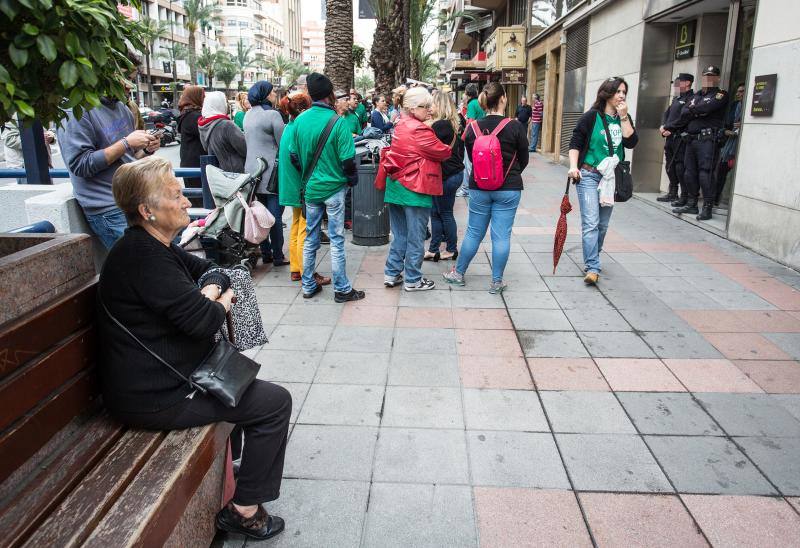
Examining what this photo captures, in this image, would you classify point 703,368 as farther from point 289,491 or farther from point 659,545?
point 289,491

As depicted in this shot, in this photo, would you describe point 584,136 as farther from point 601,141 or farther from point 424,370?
point 424,370

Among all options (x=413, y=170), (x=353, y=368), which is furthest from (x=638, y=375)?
(x=413, y=170)

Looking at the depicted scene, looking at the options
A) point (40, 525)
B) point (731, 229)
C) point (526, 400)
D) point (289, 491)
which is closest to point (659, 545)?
point (526, 400)

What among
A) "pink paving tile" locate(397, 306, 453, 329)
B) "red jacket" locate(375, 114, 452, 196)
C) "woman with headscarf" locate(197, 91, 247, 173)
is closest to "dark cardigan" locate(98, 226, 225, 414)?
"pink paving tile" locate(397, 306, 453, 329)

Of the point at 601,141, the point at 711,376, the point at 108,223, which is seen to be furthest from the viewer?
the point at 601,141

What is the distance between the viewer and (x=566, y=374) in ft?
13.2

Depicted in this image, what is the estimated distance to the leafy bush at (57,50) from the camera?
1.58 m

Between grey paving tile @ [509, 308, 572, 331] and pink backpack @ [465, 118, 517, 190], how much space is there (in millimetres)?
1084

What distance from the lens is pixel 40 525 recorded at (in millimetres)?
1812

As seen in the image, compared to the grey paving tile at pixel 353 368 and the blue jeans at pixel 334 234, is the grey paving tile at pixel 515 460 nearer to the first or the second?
the grey paving tile at pixel 353 368

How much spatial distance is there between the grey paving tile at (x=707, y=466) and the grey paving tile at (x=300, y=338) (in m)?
2.31

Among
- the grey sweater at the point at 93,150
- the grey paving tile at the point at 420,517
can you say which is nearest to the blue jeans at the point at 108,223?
the grey sweater at the point at 93,150

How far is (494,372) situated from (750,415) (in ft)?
4.80

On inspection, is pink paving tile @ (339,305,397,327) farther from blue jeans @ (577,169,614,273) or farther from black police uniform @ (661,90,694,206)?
black police uniform @ (661,90,694,206)
